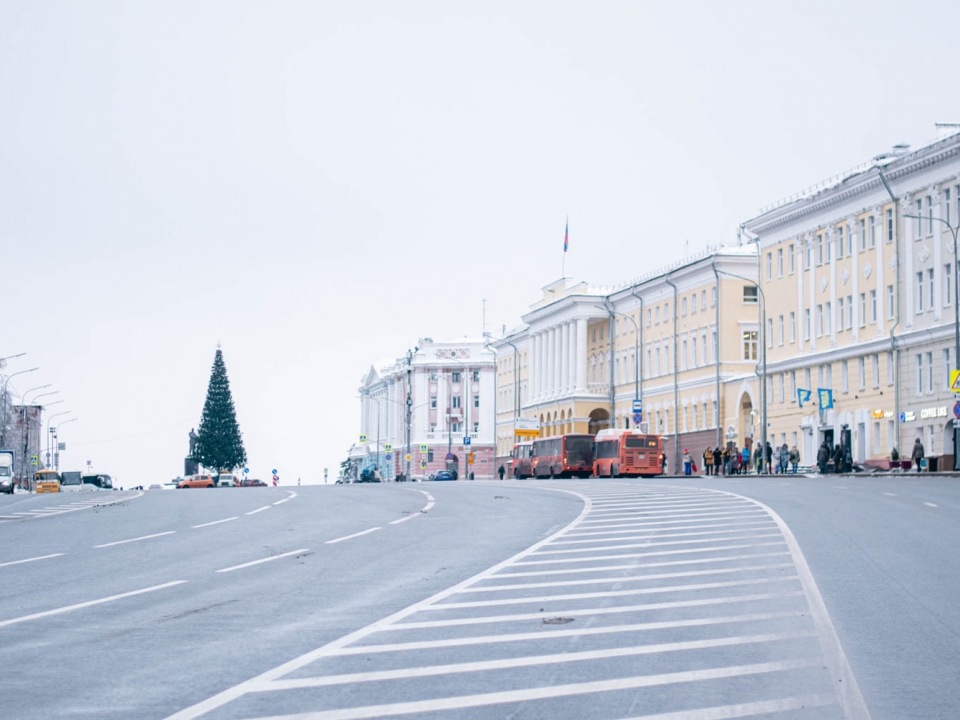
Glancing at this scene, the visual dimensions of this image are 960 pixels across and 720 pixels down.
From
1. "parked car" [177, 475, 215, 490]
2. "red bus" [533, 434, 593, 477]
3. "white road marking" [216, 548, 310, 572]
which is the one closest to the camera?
"white road marking" [216, 548, 310, 572]

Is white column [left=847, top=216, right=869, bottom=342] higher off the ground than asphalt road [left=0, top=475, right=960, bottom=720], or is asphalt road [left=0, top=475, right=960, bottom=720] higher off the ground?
white column [left=847, top=216, right=869, bottom=342]

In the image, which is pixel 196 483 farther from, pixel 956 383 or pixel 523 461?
pixel 956 383

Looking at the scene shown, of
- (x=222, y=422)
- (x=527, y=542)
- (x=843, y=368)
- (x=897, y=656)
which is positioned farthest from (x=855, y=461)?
(x=222, y=422)

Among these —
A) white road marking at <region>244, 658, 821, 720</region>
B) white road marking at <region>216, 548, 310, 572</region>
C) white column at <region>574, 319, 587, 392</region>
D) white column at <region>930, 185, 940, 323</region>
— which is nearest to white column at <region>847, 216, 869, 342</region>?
white column at <region>930, 185, 940, 323</region>

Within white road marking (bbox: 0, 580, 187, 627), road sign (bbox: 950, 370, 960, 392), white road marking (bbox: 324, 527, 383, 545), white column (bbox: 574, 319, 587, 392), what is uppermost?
white column (bbox: 574, 319, 587, 392)

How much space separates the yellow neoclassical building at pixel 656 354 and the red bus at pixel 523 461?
11.2 meters

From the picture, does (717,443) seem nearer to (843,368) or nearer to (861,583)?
(843,368)

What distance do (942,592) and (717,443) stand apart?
8164 centimetres

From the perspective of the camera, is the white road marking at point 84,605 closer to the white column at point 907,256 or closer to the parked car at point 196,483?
the white column at point 907,256

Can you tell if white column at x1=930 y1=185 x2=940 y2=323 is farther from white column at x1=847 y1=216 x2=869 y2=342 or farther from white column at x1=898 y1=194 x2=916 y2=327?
white column at x1=847 y1=216 x2=869 y2=342

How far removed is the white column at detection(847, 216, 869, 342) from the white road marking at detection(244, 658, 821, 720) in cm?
6957

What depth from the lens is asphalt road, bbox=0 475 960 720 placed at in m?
8.22

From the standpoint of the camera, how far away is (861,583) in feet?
48.5

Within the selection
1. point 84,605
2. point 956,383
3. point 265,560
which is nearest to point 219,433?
point 956,383
